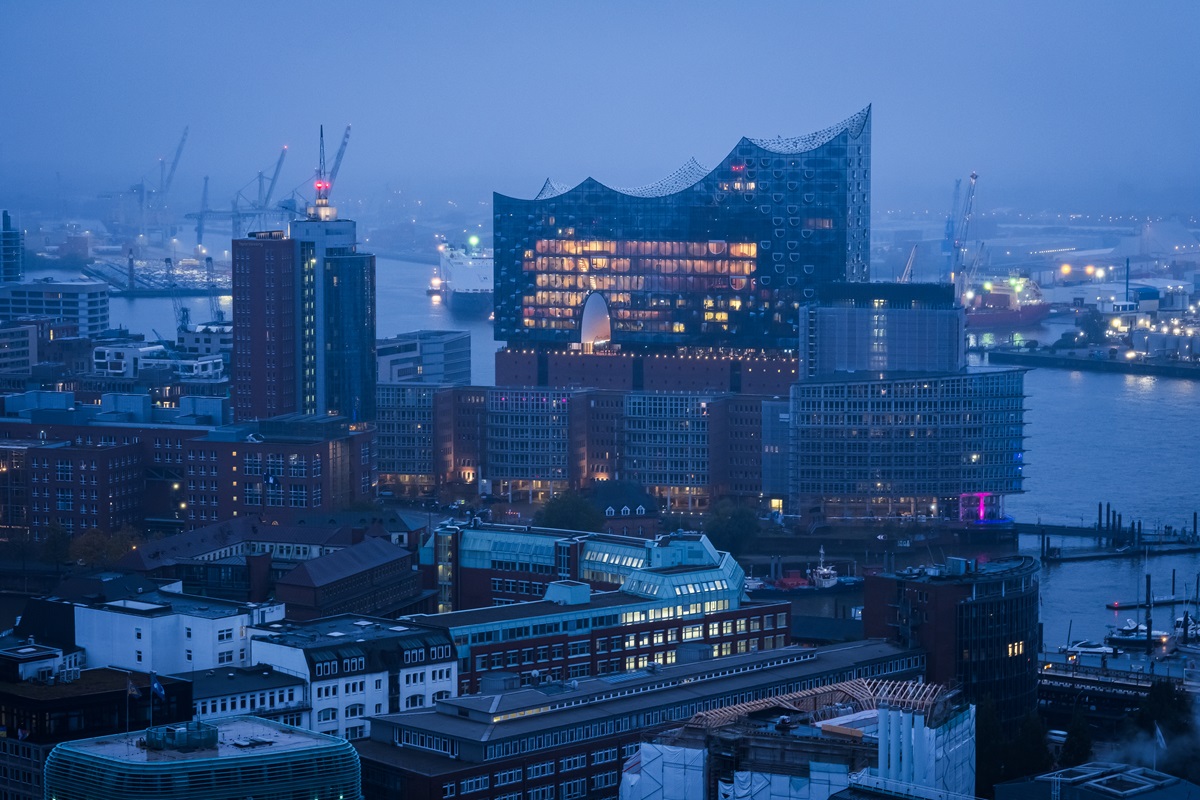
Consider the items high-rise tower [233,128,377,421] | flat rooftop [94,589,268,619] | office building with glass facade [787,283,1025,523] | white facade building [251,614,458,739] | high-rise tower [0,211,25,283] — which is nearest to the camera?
white facade building [251,614,458,739]

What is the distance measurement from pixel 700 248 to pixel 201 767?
26.0 meters

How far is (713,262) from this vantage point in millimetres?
40500

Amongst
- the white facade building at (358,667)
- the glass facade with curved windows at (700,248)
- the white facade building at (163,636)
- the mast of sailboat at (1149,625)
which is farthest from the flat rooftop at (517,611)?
the glass facade with curved windows at (700,248)

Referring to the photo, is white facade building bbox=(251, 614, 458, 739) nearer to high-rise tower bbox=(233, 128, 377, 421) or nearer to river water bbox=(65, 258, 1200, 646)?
river water bbox=(65, 258, 1200, 646)

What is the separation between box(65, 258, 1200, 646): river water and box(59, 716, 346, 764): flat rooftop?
1126cm

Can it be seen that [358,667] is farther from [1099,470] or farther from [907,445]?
[1099,470]

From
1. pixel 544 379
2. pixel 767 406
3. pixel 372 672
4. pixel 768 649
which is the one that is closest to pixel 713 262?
pixel 544 379

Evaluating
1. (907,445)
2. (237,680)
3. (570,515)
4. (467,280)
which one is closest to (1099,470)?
(907,445)

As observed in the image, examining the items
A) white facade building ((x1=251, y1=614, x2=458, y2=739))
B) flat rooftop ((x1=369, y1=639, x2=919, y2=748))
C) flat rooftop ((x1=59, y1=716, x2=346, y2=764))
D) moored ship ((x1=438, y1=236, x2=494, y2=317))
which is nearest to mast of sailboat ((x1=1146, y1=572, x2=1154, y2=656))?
flat rooftop ((x1=369, y1=639, x2=919, y2=748))

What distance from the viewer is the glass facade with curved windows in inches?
1566

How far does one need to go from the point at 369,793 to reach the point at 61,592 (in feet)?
18.6

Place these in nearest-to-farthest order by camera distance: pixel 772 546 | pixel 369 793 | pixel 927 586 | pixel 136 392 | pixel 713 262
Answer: pixel 369 793 → pixel 927 586 → pixel 772 546 → pixel 136 392 → pixel 713 262

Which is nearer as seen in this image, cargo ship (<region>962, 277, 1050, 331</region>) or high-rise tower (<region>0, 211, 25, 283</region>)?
high-rise tower (<region>0, 211, 25, 283</region>)

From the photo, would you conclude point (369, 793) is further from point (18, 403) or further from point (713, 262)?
point (713, 262)
